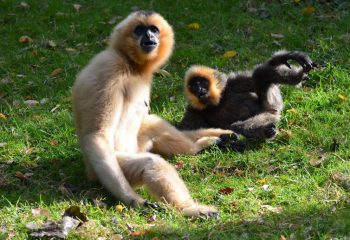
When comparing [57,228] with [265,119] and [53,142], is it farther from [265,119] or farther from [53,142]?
[265,119]

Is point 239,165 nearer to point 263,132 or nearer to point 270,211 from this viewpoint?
point 263,132

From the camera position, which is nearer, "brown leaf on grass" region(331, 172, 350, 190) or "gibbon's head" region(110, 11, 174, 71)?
"brown leaf on grass" region(331, 172, 350, 190)

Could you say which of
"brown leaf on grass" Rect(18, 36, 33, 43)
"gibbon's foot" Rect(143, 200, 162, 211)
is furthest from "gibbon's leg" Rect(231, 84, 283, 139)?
"brown leaf on grass" Rect(18, 36, 33, 43)

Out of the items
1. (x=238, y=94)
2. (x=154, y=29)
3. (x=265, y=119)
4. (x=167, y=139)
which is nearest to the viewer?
(x=154, y=29)

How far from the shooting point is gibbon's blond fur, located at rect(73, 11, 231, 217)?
5621 mm

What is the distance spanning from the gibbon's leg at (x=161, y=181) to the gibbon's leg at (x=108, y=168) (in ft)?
0.38

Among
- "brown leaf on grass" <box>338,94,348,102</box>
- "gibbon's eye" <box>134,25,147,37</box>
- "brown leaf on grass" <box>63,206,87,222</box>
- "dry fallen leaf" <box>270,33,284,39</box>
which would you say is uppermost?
"gibbon's eye" <box>134,25,147,37</box>

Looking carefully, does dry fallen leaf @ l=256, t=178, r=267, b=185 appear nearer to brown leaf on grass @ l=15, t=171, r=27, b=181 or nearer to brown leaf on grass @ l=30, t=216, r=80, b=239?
brown leaf on grass @ l=30, t=216, r=80, b=239

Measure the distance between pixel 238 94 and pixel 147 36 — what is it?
1622 millimetres

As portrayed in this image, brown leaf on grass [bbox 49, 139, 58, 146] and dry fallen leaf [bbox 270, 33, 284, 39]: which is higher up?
dry fallen leaf [bbox 270, 33, 284, 39]

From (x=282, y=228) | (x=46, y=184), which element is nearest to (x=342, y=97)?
(x=282, y=228)

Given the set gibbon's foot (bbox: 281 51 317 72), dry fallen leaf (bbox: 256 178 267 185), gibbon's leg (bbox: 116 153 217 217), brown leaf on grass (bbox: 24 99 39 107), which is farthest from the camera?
brown leaf on grass (bbox: 24 99 39 107)

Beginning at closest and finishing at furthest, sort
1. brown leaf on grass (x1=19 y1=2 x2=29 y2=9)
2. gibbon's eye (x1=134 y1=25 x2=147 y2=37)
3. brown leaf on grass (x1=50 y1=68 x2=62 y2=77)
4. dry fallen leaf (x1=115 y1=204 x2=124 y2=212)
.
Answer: dry fallen leaf (x1=115 y1=204 x2=124 y2=212) → gibbon's eye (x1=134 y1=25 x2=147 y2=37) → brown leaf on grass (x1=50 y1=68 x2=62 y2=77) → brown leaf on grass (x1=19 y1=2 x2=29 y2=9)

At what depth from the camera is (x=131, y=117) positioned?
6391 mm
